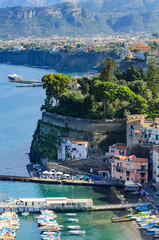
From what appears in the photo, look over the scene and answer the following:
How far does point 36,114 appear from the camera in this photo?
244 ft

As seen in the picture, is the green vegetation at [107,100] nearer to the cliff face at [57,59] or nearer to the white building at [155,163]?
the white building at [155,163]

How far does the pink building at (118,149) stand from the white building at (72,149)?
2.27m

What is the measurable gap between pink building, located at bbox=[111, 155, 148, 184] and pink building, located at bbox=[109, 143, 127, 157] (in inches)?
46.9

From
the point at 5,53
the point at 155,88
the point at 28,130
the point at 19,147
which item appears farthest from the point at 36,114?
the point at 5,53

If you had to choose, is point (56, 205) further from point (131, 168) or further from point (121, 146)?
point (121, 146)

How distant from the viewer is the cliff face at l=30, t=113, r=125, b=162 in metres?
46.2

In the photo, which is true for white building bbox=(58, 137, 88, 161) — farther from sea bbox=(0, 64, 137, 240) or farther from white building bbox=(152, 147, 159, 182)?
white building bbox=(152, 147, 159, 182)

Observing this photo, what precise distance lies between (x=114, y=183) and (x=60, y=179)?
4356 millimetres

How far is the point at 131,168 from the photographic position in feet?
139

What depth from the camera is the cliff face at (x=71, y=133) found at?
46188 mm

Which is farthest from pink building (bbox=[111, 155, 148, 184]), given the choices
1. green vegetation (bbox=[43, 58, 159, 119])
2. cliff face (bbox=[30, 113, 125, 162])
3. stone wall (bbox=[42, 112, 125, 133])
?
green vegetation (bbox=[43, 58, 159, 119])

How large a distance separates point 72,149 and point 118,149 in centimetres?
409

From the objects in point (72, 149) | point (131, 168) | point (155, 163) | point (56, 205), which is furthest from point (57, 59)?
point (56, 205)

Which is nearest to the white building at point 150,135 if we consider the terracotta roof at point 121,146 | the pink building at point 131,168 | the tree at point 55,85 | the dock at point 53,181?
the terracotta roof at point 121,146
